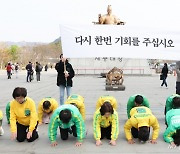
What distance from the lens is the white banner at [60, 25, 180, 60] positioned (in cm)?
752

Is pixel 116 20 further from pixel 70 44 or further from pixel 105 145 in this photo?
pixel 105 145

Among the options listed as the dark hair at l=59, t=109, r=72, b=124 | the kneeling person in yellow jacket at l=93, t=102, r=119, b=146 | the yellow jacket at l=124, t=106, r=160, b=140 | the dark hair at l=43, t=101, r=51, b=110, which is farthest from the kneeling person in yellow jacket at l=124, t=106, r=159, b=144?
the dark hair at l=43, t=101, r=51, b=110

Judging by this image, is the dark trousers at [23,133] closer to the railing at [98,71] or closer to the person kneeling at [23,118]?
the person kneeling at [23,118]

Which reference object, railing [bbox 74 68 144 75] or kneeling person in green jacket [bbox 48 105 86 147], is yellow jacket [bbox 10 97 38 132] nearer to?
kneeling person in green jacket [bbox 48 105 86 147]

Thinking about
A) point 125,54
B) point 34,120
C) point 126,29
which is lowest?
point 34,120

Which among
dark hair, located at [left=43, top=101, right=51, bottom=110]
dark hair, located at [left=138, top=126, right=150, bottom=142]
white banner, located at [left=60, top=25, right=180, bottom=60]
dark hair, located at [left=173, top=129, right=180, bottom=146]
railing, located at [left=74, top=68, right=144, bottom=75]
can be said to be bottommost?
dark hair, located at [left=173, top=129, right=180, bottom=146]

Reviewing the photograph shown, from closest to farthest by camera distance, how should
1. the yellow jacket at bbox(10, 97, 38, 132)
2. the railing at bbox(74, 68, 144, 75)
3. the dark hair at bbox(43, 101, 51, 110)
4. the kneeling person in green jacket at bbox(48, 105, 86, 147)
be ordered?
the kneeling person in green jacket at bbox(48, 105, 86, 147) → the yellow jacket at bbox(10, 97, 38, 132) → the dark hair at bbox(43, 101, 51, 110) → the railing at bbox(74, 68, 144, 75)

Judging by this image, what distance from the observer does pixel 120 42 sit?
7.60 metres

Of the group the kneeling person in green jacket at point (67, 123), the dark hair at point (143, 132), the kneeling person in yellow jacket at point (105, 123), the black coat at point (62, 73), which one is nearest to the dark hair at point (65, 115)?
the kneeling person in green jacket at point (67, 123)

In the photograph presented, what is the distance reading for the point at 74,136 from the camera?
6.19 meters

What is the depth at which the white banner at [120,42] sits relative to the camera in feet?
24.7

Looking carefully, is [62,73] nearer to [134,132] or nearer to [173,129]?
[134,132]

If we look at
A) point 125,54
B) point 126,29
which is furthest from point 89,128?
point 126,29

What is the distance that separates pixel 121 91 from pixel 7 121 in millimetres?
8536
